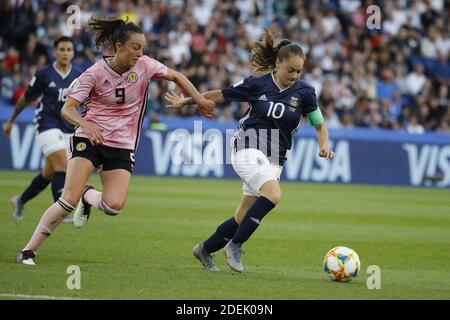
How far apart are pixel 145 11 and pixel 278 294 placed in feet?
62.1

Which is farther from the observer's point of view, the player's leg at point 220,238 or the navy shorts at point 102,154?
the player's leg at point 220,238

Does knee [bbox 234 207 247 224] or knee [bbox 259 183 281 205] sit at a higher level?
knee [bbox 259 183 281 205]

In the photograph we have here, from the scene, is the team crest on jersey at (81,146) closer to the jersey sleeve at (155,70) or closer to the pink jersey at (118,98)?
the pink jersey at (118,98)

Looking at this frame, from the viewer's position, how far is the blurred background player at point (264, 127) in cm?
917

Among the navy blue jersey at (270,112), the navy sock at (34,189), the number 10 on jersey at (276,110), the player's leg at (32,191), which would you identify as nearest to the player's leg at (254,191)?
the navy blue jersey at (270,112)

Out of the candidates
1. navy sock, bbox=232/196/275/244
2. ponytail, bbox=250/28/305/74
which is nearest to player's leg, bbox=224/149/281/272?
navy sock, bbox=232/196/275/244

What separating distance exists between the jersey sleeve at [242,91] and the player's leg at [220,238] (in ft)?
3.28

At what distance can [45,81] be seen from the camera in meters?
13.1

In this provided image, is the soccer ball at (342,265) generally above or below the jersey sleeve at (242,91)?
below

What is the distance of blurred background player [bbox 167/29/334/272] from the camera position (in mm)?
9172

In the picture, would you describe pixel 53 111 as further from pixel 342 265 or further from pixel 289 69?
pixel 342 265

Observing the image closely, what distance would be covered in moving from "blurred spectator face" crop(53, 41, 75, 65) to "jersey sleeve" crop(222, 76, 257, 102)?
4147mm

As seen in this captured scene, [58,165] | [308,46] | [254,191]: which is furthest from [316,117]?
[308,46]

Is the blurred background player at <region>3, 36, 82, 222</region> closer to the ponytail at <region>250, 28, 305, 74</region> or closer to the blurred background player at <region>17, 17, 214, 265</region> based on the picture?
the blurred background player at <region>17, 17, 214, 265</region>
